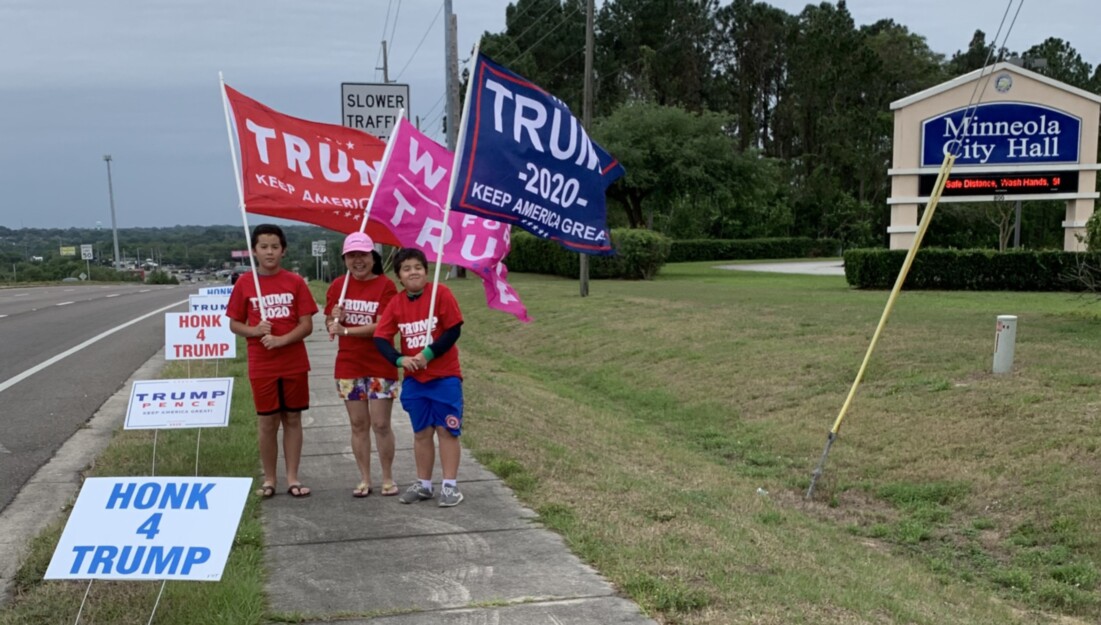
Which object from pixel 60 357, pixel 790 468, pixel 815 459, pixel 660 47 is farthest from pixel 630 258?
pixel 660 47

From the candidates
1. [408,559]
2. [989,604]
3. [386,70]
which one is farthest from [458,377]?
[386,70]

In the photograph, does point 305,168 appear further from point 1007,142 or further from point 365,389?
point 1007,142

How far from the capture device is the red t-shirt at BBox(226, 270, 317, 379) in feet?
18.8

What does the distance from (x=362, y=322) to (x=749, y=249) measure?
160 feet

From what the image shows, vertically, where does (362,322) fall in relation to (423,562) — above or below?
above

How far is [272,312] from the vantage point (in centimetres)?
574

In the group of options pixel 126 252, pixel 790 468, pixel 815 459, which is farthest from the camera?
pixel 126 252

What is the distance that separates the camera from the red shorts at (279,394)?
5.77 m

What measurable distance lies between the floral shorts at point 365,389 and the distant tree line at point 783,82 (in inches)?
1402

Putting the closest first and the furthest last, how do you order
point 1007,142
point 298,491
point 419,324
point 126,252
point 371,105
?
point 419,324 < point 298,491 < point 371,105 < point 1007,142 < point 126,252

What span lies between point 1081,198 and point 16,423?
2297cm

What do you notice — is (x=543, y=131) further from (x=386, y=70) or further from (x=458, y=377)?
(x=386, y=70)

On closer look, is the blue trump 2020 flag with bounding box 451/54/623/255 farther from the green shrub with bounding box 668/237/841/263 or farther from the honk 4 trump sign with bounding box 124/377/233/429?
the green shrub with bounding box 668/237/841/263

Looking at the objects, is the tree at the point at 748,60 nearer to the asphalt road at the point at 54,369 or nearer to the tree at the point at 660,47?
the tree at the point at 660,47
